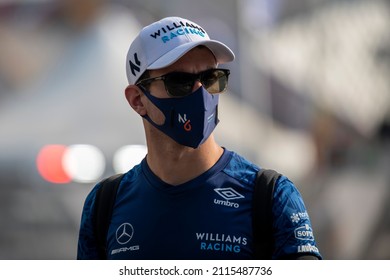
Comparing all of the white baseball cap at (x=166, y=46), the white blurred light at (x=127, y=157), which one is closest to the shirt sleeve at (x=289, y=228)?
the white baseball cap at (x=166, y=46)

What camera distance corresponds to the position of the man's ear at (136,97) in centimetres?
395

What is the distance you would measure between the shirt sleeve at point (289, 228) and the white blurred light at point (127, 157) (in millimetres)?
5252

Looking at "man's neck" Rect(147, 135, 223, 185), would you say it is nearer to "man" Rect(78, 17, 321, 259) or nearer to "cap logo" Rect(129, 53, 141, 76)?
"man" Rect(78, 17, 321, 259)

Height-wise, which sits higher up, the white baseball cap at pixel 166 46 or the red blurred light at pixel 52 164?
the white baseball cap at pixel 166 46

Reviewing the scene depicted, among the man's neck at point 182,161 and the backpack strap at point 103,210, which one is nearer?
the man's neck at point 182,161

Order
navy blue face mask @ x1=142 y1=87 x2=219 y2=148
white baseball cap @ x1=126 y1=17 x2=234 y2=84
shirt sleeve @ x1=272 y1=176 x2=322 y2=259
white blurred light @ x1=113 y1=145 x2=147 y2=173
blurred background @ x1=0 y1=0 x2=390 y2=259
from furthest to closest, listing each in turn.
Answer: blurred background @ x1=0 y1=0 x2=390 y2=259, white blurred light @ x1=113 y1=145 x2=147 y2=173, navy blue face mask @ x1=142 y1=87 x2=219 y2=148, white baseball cap @ x1=126 y1=17 x2=234 y2=84, shirt sleeve @ x1=272 y1=176 x2=322 y2=259

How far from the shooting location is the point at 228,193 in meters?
3.73

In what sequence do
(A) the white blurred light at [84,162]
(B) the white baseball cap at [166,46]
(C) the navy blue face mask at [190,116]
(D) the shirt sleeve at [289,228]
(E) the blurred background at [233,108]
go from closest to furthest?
(D) the shirt sleeve at [289,228] → (B) the white baseball cap at [166,46] → (C) the navy blue face mask at [190,116] → (A) the white blurred light at [84,162] → (E) the blurred background at [233,108]

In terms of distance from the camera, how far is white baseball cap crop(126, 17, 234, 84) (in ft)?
12.1

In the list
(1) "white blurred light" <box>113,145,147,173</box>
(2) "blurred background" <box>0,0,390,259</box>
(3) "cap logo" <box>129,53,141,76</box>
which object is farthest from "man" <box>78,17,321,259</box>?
(2) "blurred background" <box>0,0,390,259</box>

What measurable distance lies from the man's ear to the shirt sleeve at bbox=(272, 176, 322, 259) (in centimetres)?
67

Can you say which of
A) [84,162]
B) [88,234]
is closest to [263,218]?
[88,234]

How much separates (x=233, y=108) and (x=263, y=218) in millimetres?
7087

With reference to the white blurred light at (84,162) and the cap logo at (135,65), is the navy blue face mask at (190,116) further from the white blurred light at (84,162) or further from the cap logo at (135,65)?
the white blurred light at (84,162)
